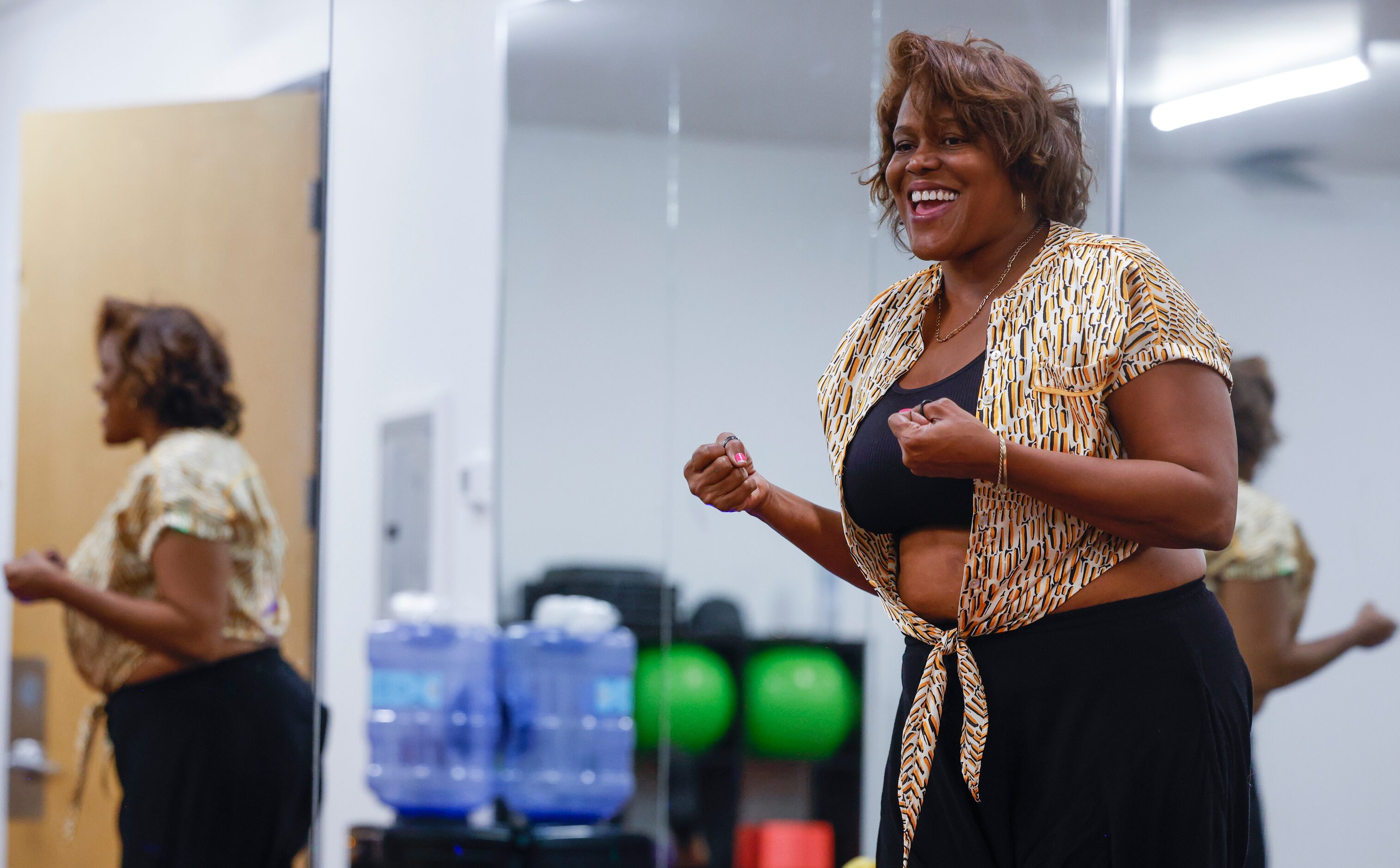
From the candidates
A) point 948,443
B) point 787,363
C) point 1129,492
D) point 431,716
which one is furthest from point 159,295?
point 1129,492

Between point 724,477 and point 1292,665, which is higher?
point 724,477

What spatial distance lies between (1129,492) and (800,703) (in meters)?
2.18

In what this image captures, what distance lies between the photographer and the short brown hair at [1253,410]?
8.21ft

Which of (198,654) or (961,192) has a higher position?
(961,192)

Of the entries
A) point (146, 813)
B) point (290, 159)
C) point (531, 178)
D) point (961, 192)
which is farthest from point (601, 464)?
point (961, 192)

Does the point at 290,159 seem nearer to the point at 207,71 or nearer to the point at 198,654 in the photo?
the point at 207,71

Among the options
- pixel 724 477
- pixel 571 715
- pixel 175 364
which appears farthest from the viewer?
pixel 571 715

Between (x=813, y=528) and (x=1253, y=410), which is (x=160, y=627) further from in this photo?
(x=1253, y=410)

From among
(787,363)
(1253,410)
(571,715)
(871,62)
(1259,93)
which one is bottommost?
(571,715)

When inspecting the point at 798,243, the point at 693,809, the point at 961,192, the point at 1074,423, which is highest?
the point at 798,243

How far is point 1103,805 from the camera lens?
121 cm

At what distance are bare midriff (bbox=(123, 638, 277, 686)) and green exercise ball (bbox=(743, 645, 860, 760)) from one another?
4.44 feet

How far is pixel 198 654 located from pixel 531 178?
163 centimetres

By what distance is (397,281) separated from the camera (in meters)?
3.09
